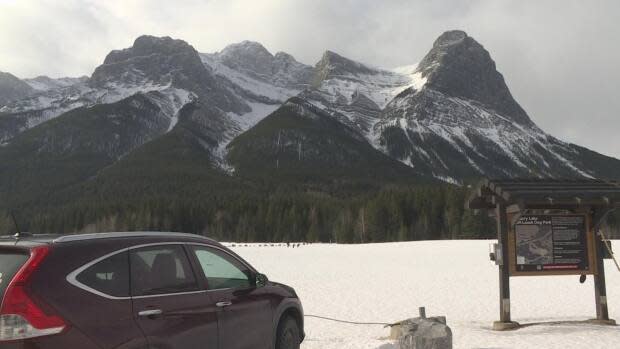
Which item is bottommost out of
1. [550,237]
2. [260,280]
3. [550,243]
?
[260,280]

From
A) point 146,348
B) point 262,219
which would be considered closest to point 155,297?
point 146,348

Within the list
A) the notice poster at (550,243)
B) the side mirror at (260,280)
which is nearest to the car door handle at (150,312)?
the side mirror at (260,280)

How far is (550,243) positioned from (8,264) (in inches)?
481

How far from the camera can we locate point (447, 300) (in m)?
20.9

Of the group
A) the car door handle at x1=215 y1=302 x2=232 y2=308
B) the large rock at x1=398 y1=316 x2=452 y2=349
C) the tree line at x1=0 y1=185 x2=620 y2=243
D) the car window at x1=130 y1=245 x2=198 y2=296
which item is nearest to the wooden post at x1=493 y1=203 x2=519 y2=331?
the large rock at x1=398 y1=316 x2=452 y2=349

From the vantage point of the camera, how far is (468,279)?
28.2 metres

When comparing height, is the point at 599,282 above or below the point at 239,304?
above

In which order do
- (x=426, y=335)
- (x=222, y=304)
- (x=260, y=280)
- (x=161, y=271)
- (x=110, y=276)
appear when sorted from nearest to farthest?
(x=110, y=276), (x=161, y=271), (x=222, y=304), (x=260, y=280), (x=426, y=335)

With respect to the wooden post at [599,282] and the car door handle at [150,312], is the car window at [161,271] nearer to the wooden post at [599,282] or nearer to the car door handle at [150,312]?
the car door handle at [150,312]

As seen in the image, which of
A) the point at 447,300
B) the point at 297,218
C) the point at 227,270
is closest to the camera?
the point at 227,270

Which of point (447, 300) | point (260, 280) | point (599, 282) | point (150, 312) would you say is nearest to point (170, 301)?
point (150, 312)

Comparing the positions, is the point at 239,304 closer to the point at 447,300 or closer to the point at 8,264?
the point at 8,264

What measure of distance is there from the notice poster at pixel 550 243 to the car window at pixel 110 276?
1055cm

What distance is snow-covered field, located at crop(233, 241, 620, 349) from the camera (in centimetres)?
1184
